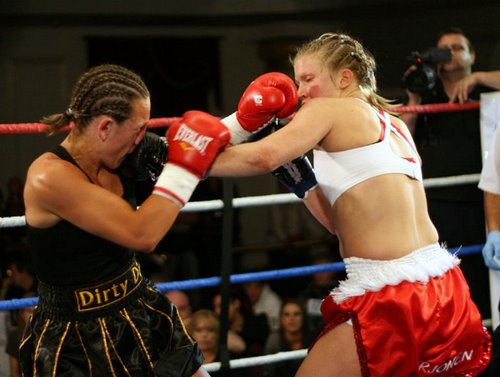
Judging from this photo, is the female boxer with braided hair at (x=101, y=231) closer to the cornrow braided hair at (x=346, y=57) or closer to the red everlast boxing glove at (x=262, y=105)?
the red everlast boxing glove at (x=262, y=105)

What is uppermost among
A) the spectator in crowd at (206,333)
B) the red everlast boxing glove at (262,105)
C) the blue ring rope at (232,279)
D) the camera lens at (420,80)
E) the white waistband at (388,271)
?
the camera lens at (420,80)

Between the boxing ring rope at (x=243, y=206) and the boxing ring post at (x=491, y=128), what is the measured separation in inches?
3.0

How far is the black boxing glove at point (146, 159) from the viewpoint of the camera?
69.9 inches

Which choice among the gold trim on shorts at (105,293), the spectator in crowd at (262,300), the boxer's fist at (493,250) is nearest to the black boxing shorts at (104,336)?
the gold trim on shorts at (105,293)

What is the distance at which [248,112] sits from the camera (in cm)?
188

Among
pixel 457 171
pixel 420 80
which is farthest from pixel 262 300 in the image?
pixel 420 80

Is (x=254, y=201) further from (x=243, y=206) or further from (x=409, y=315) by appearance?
(x=409, y=315)

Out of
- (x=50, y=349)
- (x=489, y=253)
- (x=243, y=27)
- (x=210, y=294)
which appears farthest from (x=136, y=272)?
Result: (x=243, y=27)

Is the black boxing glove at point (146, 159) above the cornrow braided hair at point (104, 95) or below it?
below

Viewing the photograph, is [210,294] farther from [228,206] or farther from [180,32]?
→ [180,32]

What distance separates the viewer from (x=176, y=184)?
1618 mm

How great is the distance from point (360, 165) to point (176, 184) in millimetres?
407

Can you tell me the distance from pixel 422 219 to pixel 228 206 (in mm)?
645

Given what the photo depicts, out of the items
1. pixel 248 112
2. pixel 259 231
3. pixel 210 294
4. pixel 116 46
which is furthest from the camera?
pixel 116 46
